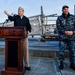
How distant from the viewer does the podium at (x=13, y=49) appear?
14.5ft

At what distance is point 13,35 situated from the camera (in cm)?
443

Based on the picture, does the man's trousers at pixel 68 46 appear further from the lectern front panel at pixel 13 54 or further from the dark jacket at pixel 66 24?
the lectern front panel at pixel 13 54

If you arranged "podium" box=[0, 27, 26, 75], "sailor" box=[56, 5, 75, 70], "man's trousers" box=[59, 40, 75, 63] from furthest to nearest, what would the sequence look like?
"man's trousers" box=[59, 40, 75, 63], "sailor" box=[56, 5, 75, 70], "podium" box=[0, 27, 26, 75]

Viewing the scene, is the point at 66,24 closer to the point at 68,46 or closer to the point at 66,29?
the point at 66,29

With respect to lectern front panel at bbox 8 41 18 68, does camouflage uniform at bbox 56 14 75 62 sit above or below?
above

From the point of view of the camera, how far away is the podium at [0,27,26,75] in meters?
4.42

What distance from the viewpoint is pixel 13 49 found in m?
4.57

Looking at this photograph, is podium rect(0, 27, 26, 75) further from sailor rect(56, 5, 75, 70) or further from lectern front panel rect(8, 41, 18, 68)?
sailor rect(56, 5, 75, 70)

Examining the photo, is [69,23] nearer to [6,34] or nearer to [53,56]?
[6,34]

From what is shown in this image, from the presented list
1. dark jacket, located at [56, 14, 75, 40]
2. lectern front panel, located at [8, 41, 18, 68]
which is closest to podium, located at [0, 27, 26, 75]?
lectern front panel, located at [8, 41, 18, 68]

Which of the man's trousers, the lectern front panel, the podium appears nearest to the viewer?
the podium

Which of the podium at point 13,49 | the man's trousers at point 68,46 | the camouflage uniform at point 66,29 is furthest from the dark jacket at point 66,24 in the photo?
the podium at point 13,49

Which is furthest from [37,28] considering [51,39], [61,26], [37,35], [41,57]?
[61,26]

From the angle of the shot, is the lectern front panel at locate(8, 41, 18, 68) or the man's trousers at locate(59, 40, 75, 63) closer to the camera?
the lectern front panel at locate(8, 41, 18, 68)
